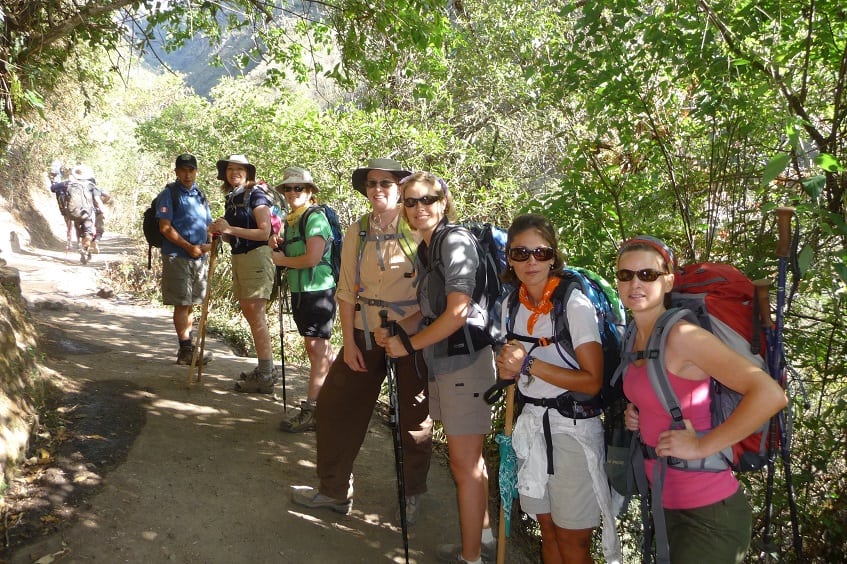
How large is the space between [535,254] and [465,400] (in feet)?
2.65

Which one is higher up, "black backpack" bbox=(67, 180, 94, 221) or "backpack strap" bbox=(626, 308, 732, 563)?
"black backpack" bbox=(67, 180, 94, 221)

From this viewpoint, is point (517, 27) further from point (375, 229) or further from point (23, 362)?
point (23, 362)

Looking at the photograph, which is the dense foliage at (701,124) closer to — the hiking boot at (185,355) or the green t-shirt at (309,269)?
the green t-shirt at (309,269)

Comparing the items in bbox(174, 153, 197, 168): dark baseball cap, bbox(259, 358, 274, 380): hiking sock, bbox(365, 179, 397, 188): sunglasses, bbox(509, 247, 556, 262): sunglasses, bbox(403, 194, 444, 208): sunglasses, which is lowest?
bbox(259, 358, 274, 380): hiking sock

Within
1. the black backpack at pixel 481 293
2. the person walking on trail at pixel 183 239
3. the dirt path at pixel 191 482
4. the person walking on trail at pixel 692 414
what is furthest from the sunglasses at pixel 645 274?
the person walking on trail at pixel 183 239

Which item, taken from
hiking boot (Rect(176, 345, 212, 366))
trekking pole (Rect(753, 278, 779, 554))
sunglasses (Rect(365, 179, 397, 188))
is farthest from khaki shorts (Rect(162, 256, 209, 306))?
trekking pole (Rect(753, 278, 779, 554))

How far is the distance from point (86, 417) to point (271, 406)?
1419mm

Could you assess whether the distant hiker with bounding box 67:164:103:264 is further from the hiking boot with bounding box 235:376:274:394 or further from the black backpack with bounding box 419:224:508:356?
the black backpack with bounding box 419:224:508:356

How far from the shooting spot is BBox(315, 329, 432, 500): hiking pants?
137 inches

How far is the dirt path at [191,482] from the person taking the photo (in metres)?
3.12

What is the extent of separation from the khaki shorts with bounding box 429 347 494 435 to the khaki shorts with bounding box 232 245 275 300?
8.20 ft

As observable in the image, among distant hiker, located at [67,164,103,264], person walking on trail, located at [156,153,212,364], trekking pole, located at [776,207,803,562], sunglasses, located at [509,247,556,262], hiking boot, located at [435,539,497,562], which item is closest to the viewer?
trekking pole, located at [776,207,803,562]

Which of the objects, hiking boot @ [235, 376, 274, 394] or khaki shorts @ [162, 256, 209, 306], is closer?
hiking boot @ [235, 376, 274, 394]

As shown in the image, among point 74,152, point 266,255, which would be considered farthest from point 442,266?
point 74,152
